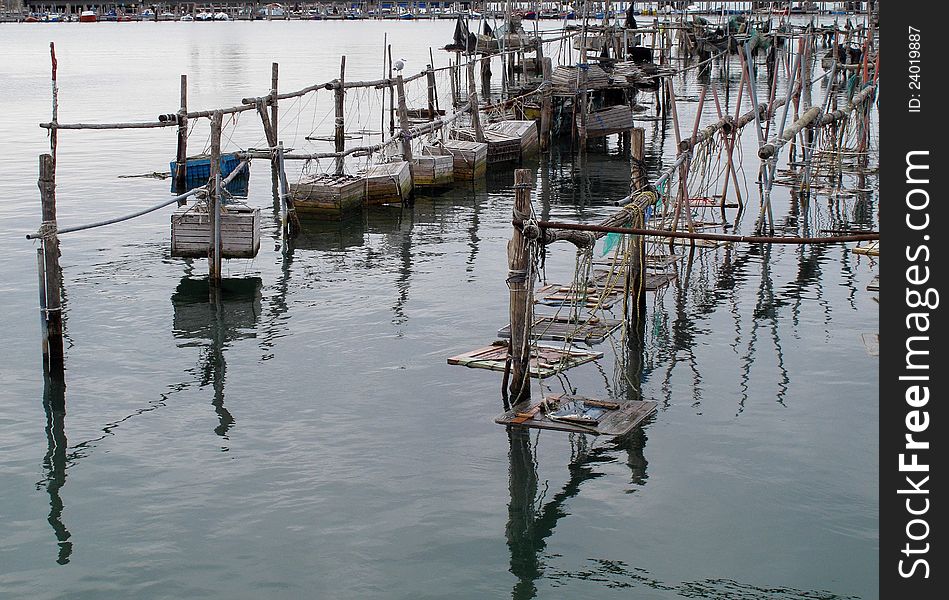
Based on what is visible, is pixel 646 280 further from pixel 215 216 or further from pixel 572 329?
pixel 215 216

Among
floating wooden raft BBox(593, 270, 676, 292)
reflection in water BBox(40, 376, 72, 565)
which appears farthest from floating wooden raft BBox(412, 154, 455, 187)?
reflection in water BBox(40, 376, 72, 565)

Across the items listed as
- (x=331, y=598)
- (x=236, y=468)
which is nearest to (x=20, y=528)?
(x=236, y=468)

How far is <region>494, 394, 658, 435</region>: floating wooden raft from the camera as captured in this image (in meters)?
16.1

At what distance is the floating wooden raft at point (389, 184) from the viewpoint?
3416 cm

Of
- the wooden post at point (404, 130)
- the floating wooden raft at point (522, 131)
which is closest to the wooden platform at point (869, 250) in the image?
the wooden post at point (404, 130)

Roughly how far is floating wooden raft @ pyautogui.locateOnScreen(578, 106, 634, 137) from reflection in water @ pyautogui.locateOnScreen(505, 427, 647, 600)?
32.0m

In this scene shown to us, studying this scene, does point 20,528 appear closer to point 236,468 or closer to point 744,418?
point 236,468

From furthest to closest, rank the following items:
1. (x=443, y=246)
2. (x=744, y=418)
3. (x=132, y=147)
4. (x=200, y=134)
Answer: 1. (x=200, y=134)
2. (x=132, y=147)
3. (x=443, y=246)
4. (x=744, y=418)

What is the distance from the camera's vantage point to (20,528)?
571 inches

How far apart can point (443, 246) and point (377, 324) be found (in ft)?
25.9

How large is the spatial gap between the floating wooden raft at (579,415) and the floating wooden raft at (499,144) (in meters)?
25.2

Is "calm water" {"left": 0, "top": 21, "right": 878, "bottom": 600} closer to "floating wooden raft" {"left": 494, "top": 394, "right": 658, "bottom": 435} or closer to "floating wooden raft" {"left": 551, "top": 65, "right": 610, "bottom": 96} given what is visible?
"floating wooden raft" {"left": 494, "top": 394, "right": 658, "bottom": 435}

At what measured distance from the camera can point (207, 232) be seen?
24.7 metres

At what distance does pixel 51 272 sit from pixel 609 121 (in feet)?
108
